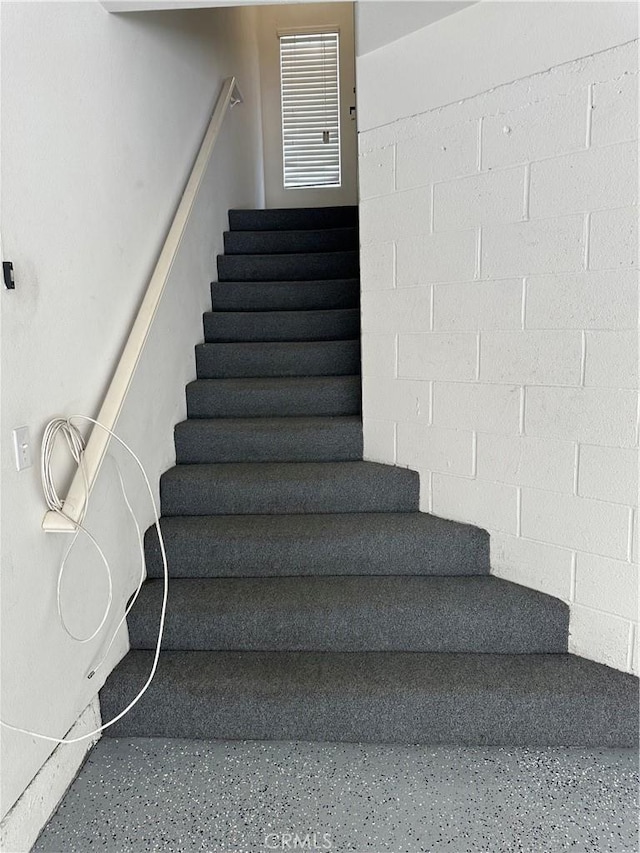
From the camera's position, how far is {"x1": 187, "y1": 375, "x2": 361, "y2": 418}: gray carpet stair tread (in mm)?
2951

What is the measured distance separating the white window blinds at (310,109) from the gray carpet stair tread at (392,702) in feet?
14.7

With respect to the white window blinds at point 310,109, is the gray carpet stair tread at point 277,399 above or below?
below

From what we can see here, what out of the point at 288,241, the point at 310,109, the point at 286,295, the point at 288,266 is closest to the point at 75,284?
the point at 286,295

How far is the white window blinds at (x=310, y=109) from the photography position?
207 inches

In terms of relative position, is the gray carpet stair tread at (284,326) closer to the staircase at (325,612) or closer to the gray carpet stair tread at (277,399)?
the staircase at (325,612)

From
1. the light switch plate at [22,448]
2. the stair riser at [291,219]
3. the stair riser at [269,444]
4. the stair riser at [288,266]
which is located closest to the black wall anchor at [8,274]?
the light switch plate at [22,448]

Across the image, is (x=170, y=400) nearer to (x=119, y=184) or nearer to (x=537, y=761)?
(x=119, y=184)

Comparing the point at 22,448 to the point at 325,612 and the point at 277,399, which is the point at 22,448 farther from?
the point at 277,399

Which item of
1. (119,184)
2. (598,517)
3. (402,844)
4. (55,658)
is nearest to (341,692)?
(402,844)

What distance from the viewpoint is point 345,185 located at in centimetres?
539

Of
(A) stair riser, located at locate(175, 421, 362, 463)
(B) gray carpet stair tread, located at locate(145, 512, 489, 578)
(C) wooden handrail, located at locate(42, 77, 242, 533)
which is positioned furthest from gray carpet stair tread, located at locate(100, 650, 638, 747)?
(A) stair riser, located at locate(175, 421, 362, 463)

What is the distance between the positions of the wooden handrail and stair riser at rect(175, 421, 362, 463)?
2.20 ft

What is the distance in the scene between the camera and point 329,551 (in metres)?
2.27

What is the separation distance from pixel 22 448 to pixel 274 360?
178 centimetres
